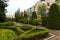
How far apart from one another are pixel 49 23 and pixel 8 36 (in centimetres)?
1910

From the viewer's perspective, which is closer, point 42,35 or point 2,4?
point 42,35

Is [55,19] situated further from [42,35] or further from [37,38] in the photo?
[37,38]

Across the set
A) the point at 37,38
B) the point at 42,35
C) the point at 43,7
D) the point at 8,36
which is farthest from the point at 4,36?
the point at 43,7

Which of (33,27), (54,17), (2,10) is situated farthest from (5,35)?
(2,10)

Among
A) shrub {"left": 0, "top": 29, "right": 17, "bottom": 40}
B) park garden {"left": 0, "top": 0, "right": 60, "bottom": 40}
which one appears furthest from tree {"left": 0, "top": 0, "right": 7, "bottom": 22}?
shrub {"left": 0, "top": 29, "right": 17, "bottom": 40}

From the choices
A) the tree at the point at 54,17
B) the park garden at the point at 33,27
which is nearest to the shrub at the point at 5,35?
the park garden at the point at 33,27

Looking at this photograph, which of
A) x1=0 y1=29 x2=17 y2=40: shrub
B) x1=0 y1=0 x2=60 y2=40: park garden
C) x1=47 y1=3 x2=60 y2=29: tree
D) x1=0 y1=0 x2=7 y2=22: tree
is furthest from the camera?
x1=0 y1=0 x2=7 y2=22: tree

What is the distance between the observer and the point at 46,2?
6831 cm

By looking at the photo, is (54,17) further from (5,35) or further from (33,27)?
(5,35)

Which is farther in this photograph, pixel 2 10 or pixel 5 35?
pixel 2 10

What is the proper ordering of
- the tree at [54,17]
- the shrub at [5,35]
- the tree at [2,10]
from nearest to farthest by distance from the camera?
1. the shrub at [5,35]
2. the tree at [54,17]
3. the tree at [2,10]

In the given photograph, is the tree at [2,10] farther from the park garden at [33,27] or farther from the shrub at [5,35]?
the shrub at [5,35]

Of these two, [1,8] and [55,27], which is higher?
[1,8]

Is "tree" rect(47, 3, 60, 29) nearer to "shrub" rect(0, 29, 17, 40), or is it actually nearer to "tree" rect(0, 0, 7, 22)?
"tree" rect(0, 0, 7, 22)
